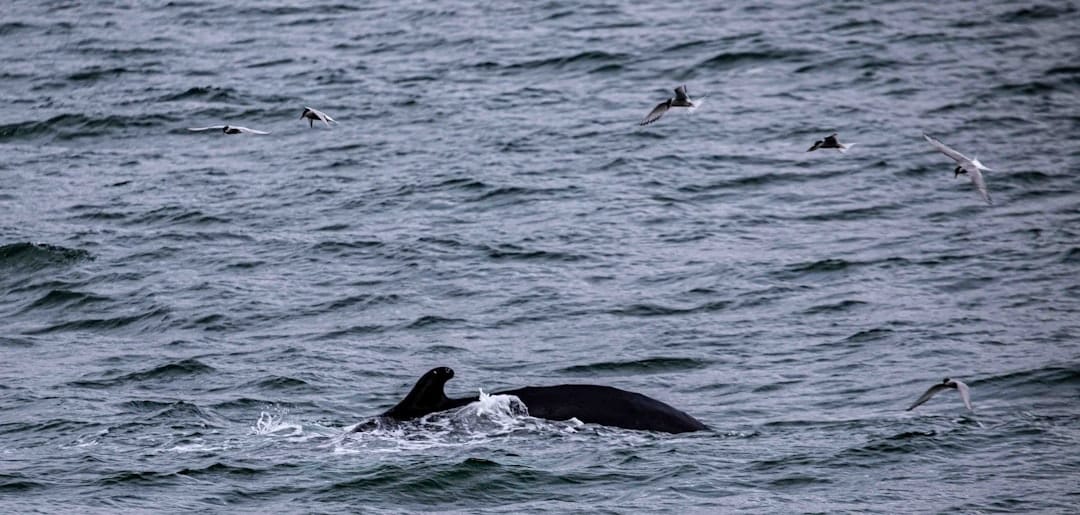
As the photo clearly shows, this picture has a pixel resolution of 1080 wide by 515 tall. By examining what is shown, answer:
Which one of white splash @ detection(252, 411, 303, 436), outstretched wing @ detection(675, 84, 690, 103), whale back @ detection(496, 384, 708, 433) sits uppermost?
outstretched wing @ detection(675, 84, 690, 103)

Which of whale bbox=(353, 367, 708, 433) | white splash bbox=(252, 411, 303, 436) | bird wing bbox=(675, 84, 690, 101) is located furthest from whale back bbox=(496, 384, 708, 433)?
bird wing bbox=(675, 84, 690, 101)

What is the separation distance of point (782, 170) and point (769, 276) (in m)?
4.61

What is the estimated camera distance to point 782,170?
23.9 meters

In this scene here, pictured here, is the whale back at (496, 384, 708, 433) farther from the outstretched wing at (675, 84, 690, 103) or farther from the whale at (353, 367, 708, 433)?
the outstretched wing at (675, 84, 690, 103)

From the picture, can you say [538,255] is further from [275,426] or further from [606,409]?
[606,409]

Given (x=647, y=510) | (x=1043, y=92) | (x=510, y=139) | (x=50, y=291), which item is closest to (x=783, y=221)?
(x=510, y=139)

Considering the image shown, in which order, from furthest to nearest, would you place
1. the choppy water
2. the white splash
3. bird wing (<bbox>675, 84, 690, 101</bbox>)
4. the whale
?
bird wing (<bbox>675, 84, 690, 101</bbox>) < the white splash < the whale < the choppy water

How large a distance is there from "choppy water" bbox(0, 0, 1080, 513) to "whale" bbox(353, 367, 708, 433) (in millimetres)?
141

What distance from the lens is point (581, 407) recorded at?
13.1 metres

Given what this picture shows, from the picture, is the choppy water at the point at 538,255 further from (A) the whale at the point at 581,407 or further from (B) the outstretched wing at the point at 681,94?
(B) the outstretched wing at the point at 681,94

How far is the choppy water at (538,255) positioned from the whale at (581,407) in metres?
0.14

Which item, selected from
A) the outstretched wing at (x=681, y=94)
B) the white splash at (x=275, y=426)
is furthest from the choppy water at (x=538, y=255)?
the outstretched wing at (x=681, y=94)

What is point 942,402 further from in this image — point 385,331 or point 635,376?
point 385,331

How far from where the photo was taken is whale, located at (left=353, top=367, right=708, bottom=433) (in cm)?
1303
